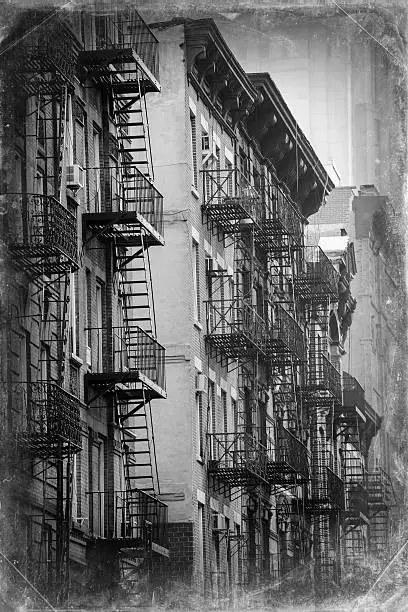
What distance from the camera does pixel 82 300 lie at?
4881 cm

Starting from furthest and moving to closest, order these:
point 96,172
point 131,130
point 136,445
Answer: point 131,130, point 136,445, point 96,172

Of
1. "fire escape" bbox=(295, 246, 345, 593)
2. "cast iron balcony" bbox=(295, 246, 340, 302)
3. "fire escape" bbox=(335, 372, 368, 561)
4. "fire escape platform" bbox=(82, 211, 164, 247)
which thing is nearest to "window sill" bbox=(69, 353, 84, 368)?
"fire escape platform" bbox=(82, 211, 164, 247)

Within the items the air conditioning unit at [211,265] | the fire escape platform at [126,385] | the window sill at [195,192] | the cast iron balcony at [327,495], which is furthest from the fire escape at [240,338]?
the fire escape platform at [126,385]

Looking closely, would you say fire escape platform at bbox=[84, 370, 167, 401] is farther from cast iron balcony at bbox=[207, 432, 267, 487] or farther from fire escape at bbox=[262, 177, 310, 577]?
fire escape at bbox=[262, 177, 310, 577]

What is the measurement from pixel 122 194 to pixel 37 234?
8479 mm

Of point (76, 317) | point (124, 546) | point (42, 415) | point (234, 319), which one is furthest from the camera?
point (234, 319)

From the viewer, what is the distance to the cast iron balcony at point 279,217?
6681cm

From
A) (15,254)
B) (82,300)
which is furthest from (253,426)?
(15,254)

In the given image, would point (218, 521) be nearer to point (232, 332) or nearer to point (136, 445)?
point (136, 445)

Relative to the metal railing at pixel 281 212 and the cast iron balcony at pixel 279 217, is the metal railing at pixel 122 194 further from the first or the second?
the metal railing at pixel 281 212

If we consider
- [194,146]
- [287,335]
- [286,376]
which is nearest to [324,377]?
[286,376]

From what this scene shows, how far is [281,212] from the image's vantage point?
69.9 m

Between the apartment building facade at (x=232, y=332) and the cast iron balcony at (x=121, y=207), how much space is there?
16.4 ft

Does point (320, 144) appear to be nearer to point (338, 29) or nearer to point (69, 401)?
point (338, 29)
